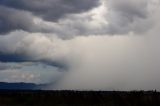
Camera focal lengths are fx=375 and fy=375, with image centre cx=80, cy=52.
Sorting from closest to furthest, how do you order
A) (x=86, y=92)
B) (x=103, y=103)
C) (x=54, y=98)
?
(x=103, y=103), (x=54, y=98), (x=86, y=92)

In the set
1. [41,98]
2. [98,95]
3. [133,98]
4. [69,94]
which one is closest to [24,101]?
[41,98]

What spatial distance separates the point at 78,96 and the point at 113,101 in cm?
895

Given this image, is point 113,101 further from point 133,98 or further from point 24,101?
point 24,101

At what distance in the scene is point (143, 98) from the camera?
73125 millimetres

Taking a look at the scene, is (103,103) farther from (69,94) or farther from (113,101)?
(69,94)

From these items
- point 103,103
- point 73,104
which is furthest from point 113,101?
point 73,104

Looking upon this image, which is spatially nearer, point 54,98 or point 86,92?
point 54,98

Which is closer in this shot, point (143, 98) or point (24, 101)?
point (143, 98)

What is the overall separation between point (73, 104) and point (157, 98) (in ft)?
53.6

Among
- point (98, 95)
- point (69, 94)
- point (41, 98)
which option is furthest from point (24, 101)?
point (98, 95)

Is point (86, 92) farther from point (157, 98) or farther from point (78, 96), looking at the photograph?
point (157, 98)

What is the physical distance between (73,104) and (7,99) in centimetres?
1720

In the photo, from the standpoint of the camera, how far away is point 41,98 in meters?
78.8

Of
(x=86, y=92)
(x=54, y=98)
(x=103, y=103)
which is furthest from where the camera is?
(x=86, y=92)
